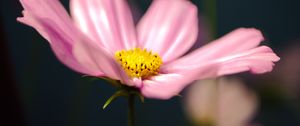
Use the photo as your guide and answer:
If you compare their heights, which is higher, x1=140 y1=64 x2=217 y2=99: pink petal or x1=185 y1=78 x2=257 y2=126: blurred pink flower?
x1=140 y1=64 x2=217 y2=99: pink petal

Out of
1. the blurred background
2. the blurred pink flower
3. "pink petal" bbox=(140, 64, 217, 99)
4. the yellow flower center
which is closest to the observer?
"pink petal" bbox=(140, 64, 217, 99)

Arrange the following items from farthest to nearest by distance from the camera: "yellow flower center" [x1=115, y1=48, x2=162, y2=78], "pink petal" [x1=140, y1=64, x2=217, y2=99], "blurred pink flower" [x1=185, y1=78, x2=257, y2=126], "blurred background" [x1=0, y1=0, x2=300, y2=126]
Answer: "blurred background" [x1=0, y1=0, x2=300, y2=126] → "blurred pink flower" [x1=185, y1=78, x2=257, y2=126] → "yellow flower center" [x1=115, y1=48, x2=162, y2=78] → "pink petal" [x1=140, y1=64, x2=217, y2=99]

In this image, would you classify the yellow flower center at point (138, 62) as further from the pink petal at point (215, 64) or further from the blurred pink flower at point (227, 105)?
the blurred pink flower at point (227, 105)

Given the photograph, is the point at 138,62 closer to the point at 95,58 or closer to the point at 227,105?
the point at 95,58

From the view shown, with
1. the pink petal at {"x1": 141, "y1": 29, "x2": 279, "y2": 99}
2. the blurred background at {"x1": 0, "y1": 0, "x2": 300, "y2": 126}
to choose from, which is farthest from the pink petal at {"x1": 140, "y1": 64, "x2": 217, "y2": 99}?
the blurred background at {"x1": 0, "y1": 0, "x2": 300, "y2": 126}

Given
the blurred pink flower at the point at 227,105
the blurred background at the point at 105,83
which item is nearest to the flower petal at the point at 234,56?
the blurred pink flower at the point at 227,105

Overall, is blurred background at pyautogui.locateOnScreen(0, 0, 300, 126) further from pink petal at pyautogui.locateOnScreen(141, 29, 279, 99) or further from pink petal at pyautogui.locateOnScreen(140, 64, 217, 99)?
pink petal at pyautogui.locateOnScreen(140, 64, 217, 99)

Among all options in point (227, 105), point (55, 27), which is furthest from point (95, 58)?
point (227, 105)
